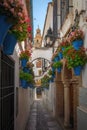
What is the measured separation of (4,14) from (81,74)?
23.7 ft

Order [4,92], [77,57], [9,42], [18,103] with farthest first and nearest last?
[18,103], [77,57], [4,92], [9,42]

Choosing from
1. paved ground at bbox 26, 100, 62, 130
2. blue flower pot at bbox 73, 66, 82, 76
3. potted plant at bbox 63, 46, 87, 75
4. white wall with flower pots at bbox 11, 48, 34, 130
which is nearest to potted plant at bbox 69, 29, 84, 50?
potted plant at bbox 63, 46, 87, 75

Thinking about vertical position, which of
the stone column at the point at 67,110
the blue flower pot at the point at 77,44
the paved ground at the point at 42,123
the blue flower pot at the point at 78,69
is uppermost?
the blue flower pot at the point at 77,44

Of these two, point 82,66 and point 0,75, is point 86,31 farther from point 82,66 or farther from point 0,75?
point 0,75

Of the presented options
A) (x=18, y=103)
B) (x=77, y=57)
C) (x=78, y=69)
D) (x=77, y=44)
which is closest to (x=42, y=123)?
(x=18, y=103)

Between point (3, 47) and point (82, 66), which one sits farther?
point (82, 66)

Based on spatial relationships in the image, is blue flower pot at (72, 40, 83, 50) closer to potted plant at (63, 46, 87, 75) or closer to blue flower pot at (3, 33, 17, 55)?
potted plant at (63, 46, 87, 75)

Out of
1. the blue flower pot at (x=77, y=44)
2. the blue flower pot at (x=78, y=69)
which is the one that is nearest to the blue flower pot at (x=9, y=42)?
the blue flower pot at (x=77, y=44)

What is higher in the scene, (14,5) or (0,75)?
(14,5)

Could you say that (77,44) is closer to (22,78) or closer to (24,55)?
(24,55)

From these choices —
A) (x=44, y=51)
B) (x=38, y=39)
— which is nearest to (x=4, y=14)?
(x=44, y=51)

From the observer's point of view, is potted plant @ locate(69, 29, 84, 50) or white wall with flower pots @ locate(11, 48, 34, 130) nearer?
white wall with flower pots @ locate(11, 48, 34, 130)

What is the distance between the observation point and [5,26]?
15.4ft

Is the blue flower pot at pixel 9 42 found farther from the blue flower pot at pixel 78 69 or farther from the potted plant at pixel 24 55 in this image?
the potted plant at pixel 24 55
